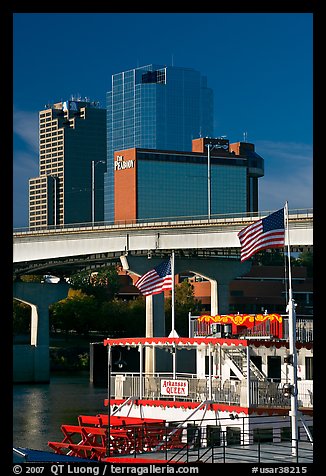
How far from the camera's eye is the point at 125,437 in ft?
122

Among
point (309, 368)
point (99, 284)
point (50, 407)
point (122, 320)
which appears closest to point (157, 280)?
point (309, 368)

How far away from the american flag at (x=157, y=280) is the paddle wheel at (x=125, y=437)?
231 inches

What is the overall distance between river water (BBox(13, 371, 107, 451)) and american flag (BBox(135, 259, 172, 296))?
9660 mm

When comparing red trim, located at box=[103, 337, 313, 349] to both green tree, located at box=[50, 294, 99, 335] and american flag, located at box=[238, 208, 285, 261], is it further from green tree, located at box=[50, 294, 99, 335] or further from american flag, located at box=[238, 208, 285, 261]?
green tree, located at box=[50, 294, 99, 335]

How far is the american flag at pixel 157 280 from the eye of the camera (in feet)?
148

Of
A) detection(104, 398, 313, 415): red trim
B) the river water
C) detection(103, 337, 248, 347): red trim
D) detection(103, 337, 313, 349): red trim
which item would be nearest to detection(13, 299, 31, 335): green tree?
the river water

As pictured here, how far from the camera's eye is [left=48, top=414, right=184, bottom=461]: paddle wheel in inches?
1406

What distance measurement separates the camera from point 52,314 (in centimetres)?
13438

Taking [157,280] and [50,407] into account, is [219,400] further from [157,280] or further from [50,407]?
[50,407]

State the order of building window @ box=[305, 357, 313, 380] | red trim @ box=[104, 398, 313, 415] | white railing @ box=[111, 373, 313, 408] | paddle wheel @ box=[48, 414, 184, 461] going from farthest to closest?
building window @ box=[305, 357, 313, 380] → white railing @ box=[111, 373, 313, 408] → paddle wheel @ box=[48, 414, 184, 461] → red trim @ box=[104, 398, 313, 415]

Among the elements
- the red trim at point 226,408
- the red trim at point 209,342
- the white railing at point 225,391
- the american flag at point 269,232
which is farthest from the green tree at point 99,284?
the american flag at point 269,232

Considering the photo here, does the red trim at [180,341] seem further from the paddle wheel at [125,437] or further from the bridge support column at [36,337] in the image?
the bridge support column at [36,337]
